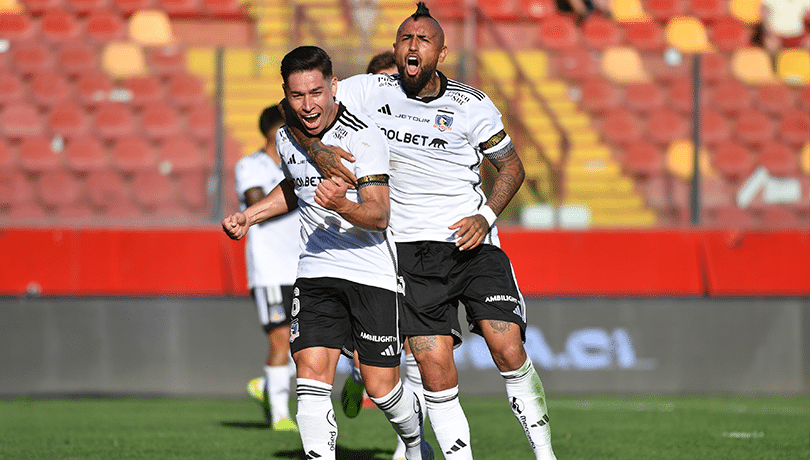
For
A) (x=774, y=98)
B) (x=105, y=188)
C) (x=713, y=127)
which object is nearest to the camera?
(x=105, y=188)

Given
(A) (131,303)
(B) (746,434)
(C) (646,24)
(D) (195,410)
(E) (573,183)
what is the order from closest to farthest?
1. (B) (746,434)
2. (D) (195,410)
3. (A) (131,303)
4. (E) (573,183)
5. (C) (646,24)

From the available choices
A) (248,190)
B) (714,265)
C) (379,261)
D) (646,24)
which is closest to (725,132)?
(714,265)

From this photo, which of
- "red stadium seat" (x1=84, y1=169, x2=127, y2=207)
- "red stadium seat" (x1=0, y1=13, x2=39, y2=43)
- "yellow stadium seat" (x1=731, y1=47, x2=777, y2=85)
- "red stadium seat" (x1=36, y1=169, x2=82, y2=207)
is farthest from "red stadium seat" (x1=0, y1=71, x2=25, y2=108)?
"yellow stadium seat" (x1=731, y1=47, x2=777, y2=85)

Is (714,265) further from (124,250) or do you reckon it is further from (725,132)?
(124,250)

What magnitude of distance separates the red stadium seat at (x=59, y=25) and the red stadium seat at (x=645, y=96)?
7034mm

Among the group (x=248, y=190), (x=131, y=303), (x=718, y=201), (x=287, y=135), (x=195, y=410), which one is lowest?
(x=195, y=410)

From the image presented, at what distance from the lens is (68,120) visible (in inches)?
416

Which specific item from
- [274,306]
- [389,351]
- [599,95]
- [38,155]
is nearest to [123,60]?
[38,155]

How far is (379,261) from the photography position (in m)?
4.47

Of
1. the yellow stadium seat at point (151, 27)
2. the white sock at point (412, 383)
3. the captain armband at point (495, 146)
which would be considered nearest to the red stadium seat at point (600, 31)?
the yellow stadium seat at point (151, 27)

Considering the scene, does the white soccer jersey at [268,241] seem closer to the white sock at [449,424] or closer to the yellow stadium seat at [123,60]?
the white sock at [449,424]

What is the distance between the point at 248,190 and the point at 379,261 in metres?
2.71

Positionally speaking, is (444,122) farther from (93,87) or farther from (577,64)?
(93,87)

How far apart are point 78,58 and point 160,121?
3.75 feet
